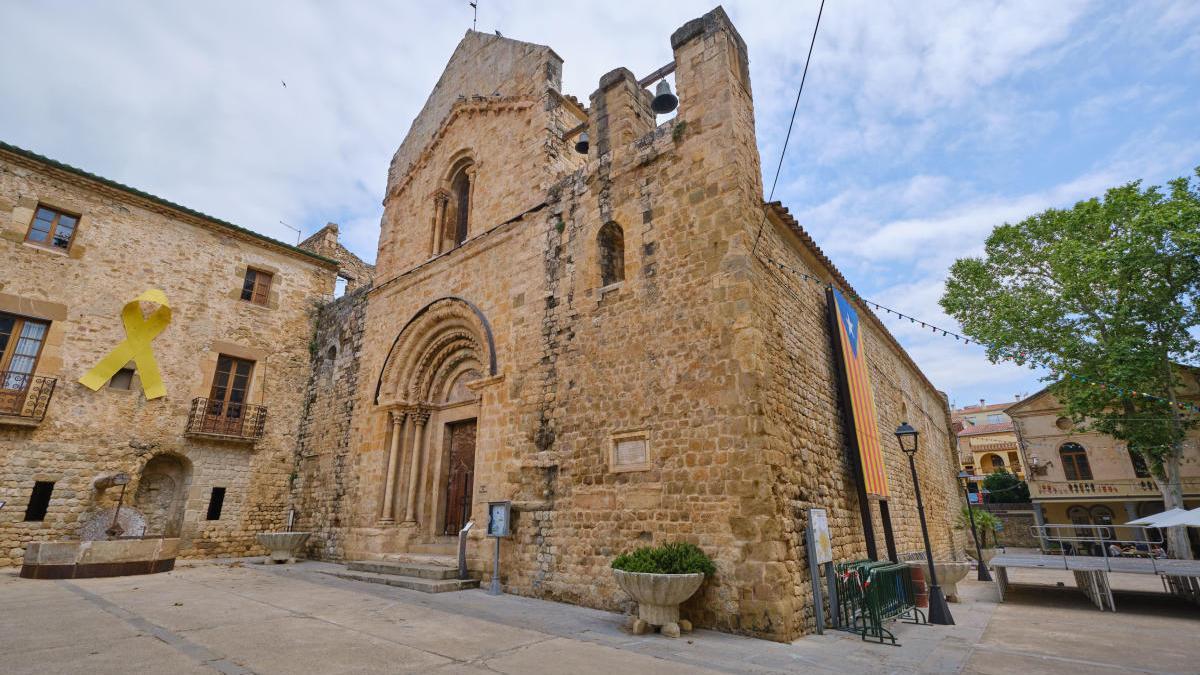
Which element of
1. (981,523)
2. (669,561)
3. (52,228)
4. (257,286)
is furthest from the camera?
(981,523)

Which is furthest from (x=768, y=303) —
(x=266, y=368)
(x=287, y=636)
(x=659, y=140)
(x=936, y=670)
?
(x=266, y=368)

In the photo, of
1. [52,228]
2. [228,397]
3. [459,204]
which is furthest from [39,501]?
[459,204]

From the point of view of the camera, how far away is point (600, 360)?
789cm

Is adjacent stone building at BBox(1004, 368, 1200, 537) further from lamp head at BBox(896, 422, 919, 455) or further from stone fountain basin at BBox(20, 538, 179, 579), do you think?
stone fountain basin at BBox(20, 538, 179, 579)

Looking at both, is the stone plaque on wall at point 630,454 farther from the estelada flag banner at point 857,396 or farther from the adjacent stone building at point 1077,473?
the adjacent stone building at point 1077,473

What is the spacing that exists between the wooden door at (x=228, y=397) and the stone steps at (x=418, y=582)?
21.9 ft

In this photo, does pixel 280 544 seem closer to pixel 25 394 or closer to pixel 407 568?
pixel 407 568

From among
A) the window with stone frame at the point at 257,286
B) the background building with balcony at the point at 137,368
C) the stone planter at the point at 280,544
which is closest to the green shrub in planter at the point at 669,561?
the stone planter at the point at 280,544

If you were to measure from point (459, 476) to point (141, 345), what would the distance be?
27.0 feet

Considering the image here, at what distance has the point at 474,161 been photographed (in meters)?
12.1

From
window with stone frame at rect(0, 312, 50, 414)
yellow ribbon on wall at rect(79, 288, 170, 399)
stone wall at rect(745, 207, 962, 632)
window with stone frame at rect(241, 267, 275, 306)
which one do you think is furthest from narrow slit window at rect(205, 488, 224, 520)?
stone wall at rect(745, 207, 962, 632)

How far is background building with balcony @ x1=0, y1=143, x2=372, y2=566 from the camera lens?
35.8 feet

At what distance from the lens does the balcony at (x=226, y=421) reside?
41.8 feet

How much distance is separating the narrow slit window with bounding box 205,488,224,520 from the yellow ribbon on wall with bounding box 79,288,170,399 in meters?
2.63
